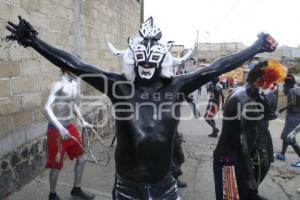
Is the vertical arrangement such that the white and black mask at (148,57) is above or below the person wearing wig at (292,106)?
above

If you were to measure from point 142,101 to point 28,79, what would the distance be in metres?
3.27

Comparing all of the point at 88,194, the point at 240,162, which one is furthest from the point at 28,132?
the point at 240,162

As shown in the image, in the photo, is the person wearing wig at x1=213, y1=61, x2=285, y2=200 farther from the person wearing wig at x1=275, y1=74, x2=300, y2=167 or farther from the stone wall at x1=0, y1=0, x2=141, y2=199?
the person wearing wig at x1=275, y1=74, x2=300, y2=167

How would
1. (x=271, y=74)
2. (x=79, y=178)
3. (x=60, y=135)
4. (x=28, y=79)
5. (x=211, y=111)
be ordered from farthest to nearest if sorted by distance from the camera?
(x=211, y=111) < (x=28, y=79) < (x=79, y=178) < (x=60, y=135) < (x=271, y=74)

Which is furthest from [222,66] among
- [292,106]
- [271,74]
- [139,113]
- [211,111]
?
[211,111]

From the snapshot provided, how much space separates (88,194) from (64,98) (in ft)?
4.05

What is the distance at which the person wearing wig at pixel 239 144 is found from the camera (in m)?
3.58

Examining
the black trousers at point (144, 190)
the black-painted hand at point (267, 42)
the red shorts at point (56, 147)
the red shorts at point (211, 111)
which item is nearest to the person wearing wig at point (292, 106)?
the red shorts at point (211, 111)

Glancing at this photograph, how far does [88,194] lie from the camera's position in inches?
196

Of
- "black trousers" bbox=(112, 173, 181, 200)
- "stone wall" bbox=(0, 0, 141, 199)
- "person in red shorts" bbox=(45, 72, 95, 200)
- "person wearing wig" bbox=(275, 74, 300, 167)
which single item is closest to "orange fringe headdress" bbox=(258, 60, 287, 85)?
"black trousers" bbox=(112, 173, 181, 200)

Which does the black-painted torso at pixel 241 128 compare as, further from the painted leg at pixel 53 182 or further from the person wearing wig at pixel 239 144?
the painted leg at pixel 53 182

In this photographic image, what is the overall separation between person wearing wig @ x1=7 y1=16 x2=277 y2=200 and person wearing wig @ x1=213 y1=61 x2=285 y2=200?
1188mm

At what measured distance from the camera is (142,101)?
2.47 m

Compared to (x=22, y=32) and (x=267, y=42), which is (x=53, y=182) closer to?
(x=22, y=32)
